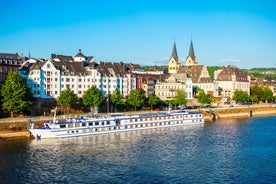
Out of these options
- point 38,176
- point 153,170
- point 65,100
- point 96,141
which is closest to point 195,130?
point 96,141

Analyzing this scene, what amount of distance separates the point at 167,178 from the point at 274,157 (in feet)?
67.4

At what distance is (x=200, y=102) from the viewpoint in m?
134

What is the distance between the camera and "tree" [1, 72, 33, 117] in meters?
85.3

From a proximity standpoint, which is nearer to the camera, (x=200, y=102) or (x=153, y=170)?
(x=153, y=170)

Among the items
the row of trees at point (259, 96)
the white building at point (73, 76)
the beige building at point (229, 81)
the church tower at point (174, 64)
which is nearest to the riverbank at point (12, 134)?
the white building at point (73, 76)

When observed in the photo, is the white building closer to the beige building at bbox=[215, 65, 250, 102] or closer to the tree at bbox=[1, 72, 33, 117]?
the tree at bbox=[1, 72, 33, 117]

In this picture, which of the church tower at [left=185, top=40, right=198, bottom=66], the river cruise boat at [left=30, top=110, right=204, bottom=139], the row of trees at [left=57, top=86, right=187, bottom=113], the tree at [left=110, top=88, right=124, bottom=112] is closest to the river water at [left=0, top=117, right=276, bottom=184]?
the river cruise boat at [left=30, top=110, right=204, bottom=139]

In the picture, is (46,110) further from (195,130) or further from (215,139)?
(215,139)

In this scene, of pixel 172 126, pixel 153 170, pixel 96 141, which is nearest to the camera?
pixel 153 170

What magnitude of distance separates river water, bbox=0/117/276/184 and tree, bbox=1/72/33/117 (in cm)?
1277

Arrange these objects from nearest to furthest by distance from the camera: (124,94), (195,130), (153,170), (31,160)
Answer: (153,170)
(31,160)
(195,130)
(124,94)

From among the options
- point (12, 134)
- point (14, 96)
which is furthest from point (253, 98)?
point (12, 134)

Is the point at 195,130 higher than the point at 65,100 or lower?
lower

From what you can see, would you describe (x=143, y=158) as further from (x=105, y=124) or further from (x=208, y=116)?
(x=208, y=116)
